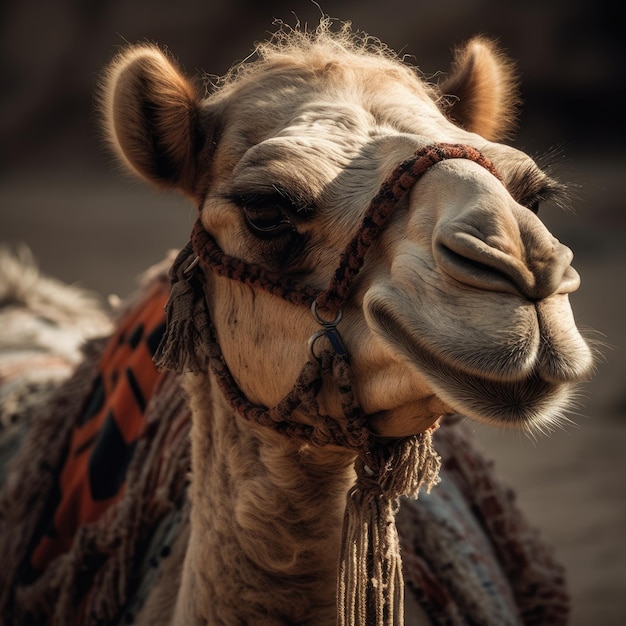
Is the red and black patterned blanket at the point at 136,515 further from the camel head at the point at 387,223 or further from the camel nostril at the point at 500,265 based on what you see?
the camel nostril at the point at 500,265

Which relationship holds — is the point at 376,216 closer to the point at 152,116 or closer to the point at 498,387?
the point at 498,387

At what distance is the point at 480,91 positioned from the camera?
226 centimetres

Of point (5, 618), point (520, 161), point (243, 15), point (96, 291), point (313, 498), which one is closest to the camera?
point (520, 161)

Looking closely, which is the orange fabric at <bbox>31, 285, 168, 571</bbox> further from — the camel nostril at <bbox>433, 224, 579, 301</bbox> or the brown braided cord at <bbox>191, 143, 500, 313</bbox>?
the camel nostril at <bbox>433, 224, 579, 301</bbox>

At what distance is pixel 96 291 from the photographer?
1020 cm

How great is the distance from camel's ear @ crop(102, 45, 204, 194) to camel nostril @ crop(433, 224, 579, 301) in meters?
0.87

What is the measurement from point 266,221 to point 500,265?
579 millimetres

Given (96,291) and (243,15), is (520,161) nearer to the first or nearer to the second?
(96,291)

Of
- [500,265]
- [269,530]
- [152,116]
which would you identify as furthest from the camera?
[152,116]

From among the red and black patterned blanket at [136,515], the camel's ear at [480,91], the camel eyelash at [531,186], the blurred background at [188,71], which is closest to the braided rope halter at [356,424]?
the camel eyelash at [531,186]

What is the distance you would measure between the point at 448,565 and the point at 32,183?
13.0 metres

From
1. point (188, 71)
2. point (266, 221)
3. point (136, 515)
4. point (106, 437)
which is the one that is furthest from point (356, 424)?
point (188, 71)

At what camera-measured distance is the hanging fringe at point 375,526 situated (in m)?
1.72

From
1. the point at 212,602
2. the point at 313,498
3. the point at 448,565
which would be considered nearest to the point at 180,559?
the point at 212,602
